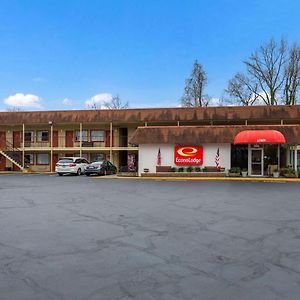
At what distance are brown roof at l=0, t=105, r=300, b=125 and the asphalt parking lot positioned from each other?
23.8 meters

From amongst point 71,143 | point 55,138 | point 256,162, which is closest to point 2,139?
point 55,138

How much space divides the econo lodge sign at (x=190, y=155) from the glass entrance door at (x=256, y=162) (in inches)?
160

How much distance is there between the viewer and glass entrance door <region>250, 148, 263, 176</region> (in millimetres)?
30719

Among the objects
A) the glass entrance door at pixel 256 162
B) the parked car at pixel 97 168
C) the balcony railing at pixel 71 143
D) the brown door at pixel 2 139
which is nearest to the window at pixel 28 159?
the balcony railing at pixel 71 143

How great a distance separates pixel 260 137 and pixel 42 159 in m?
24.5

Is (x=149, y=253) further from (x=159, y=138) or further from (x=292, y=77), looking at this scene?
(x=292, y=77)

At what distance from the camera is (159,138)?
31688 mm

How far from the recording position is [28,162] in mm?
42844

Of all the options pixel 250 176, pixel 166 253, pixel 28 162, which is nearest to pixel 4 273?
pixel 166 253

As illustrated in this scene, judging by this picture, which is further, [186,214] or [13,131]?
[13,131]

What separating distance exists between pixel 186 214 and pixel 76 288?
21.1ft

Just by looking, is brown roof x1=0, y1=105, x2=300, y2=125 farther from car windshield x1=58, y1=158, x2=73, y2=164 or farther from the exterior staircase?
car windshield x1=58, y1=158, x2=73, y2=164

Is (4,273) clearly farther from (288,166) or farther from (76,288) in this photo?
(288,166)

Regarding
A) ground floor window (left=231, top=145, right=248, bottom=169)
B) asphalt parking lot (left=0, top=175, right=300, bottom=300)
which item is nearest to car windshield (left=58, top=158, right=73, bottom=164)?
ground floor window (left=231, top=145, right=248, bottom=169)
